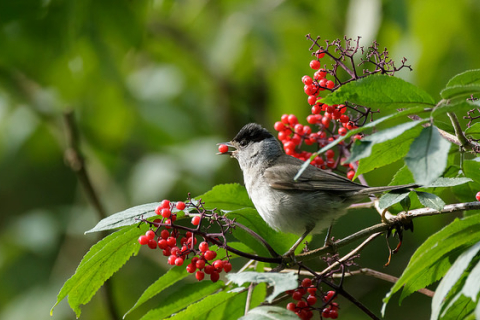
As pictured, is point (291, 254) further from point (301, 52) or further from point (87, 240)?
point (87, 240)

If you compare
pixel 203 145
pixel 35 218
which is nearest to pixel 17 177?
pixel 35 218

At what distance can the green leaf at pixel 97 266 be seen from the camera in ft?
8.00

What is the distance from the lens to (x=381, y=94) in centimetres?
213

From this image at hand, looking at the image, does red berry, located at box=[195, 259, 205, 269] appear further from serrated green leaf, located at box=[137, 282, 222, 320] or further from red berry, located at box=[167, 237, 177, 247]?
serrated green leaf, located at box=[137, 282, 222, 320]

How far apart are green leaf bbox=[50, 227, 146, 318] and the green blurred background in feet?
4.95

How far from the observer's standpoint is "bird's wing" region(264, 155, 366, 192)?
3.66m

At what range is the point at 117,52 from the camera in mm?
4312

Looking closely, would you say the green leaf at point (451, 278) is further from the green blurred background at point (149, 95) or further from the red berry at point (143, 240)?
the green blurred background at point (149, 95)

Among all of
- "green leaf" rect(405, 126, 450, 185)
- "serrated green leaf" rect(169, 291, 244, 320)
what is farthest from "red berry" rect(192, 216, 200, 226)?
"green leaf" rect(405, 126, 450, 185)

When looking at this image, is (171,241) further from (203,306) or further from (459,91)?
(459,91)

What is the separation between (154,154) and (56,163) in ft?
6.10

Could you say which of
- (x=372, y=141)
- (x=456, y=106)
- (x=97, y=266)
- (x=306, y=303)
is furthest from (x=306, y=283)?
(x=456, y=106)

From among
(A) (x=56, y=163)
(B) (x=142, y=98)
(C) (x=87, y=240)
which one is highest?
(B) (x=142, y=98)

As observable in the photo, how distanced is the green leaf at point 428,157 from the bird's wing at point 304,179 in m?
1.61
